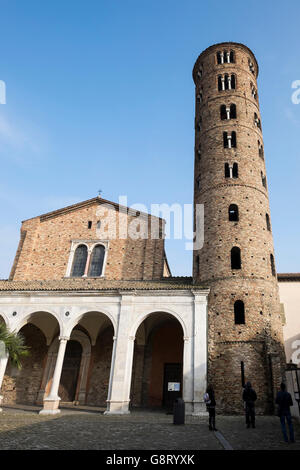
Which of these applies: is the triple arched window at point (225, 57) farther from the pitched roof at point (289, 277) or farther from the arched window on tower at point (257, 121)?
the pitched roof at point (289, 277)

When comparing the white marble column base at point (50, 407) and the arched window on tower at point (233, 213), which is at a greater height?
the arched window on tower at point (233, 213)

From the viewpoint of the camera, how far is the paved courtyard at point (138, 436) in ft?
21.4

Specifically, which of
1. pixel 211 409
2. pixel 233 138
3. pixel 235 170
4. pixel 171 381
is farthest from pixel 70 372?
pixel 233 138

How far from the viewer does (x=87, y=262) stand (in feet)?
63.6

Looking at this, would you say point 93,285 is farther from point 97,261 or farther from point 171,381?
point 171,381

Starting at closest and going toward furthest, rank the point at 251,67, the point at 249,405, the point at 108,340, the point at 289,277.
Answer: the point at 249,405 < the point at 108,340 < the point at 289,277 < the point at 251,67

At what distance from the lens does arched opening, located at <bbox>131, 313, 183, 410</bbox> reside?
16.5 m

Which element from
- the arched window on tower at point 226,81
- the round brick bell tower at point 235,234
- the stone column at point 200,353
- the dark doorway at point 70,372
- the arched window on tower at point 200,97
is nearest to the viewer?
the stone column at point 200,353

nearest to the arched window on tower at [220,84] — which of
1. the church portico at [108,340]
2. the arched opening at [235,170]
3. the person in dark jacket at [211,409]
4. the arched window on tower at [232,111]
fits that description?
the arched window on tower at [232,111]

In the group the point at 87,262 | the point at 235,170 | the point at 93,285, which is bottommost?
the point at 93,285

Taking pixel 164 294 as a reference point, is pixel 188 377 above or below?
below

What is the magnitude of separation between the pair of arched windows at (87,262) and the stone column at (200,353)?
6796mm

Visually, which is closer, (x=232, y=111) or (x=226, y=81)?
(x=232, y=111)

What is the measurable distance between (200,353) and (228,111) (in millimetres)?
13659
